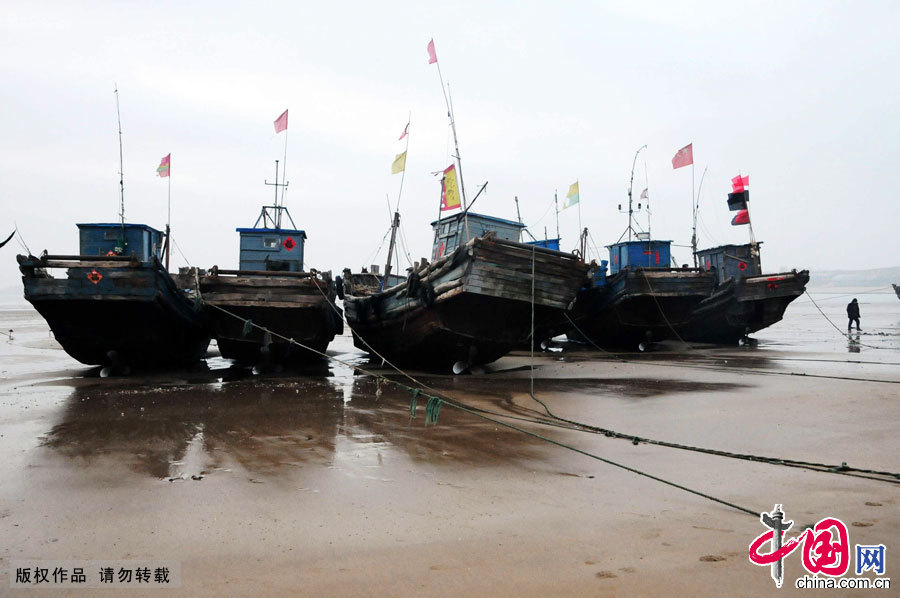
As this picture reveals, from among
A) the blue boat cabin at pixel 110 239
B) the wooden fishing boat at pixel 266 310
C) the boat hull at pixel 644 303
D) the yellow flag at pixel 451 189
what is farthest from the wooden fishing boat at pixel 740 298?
the blue boat cabin at pixel 110 239

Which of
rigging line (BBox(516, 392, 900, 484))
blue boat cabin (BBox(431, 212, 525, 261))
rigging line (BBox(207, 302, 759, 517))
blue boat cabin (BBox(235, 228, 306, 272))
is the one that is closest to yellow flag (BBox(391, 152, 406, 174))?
blue boat cabin (BBox(431, 212, 525, 261))

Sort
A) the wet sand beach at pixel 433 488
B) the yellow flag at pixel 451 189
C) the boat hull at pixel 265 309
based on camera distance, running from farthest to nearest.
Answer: the yellow flag at pixel 451 189 → the boat hull at pixel 265 309 → the wet sand beach at pixel 433 488

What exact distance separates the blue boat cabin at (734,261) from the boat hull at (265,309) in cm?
1558

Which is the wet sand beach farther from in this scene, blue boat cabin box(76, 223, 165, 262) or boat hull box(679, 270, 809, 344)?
boat hull box(679, 270, 809, 344)

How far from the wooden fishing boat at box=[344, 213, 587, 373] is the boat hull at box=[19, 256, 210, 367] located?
427cm

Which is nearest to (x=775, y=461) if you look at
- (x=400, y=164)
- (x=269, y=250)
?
(x=400, y=164)

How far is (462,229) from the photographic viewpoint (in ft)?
47.2

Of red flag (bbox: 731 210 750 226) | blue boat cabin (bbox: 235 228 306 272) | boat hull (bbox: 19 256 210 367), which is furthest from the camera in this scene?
red flag (bbox: 731 210 750 226)

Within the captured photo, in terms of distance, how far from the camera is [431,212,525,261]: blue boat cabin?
47.6 feet

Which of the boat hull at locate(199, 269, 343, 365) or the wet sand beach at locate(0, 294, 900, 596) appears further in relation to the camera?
the boat hull at locate(199, 269, 343, 365)

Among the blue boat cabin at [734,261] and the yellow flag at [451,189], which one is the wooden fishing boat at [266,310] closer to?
the yellow flag at [451,189]

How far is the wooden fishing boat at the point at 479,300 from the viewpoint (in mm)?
11227

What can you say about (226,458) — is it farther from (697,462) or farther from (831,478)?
(831,478)

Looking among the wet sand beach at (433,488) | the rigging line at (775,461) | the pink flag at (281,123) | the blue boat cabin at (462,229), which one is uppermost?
the pink flag at (281,123)
